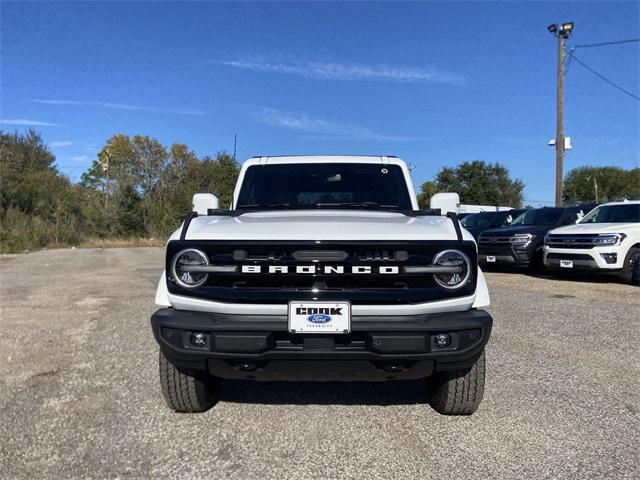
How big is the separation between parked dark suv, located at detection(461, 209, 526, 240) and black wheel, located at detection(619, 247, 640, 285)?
5.05m

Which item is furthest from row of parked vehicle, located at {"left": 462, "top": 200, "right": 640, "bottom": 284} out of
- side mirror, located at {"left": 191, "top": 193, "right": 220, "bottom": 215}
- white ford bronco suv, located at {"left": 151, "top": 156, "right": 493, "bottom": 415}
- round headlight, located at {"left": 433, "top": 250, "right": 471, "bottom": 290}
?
side mirror, located at {"left": 191, "top": 193, "right": 220, "bottom": 215}

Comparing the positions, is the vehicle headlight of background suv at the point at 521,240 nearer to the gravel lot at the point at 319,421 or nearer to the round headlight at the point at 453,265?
the gravel lot at the point at 319,421

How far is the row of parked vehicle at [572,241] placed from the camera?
10062 mm

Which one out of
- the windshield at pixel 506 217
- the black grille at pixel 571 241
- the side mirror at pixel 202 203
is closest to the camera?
the side mirror at pixel 202 203

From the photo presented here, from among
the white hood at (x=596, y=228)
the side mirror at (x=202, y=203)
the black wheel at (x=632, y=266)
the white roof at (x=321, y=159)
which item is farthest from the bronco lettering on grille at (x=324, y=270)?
the black wheel at (x=632, y=266)

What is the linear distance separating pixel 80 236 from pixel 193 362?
2975cm

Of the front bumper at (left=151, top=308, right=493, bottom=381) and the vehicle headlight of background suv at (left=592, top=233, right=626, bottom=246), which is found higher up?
the vehicle headlight of background suv at (left=592, top=233, right=626, bottom=246)

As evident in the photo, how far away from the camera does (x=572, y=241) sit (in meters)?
10.6

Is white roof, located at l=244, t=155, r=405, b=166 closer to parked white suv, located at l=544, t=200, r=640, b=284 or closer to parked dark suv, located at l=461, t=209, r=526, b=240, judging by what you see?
parked white suv, located at l=544, t=200, r=640, b=284

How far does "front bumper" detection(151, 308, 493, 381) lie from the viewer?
9.68ft

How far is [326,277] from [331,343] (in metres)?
0.37

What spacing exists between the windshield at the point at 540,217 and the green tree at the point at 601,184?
59.0 metres

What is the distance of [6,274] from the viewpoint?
1323cm

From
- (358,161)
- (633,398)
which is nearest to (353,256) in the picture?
(358,161)
